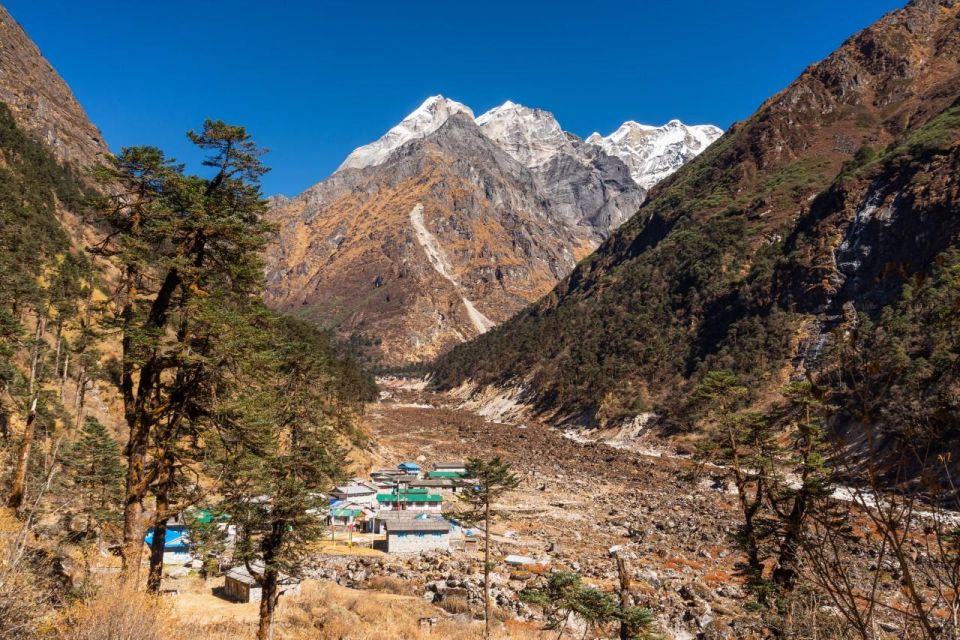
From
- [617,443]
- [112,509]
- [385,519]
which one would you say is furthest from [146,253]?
[617,443]

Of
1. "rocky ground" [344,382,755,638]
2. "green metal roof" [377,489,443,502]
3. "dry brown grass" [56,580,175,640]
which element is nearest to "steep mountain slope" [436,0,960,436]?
"rocky ground" [344,382,755,638]

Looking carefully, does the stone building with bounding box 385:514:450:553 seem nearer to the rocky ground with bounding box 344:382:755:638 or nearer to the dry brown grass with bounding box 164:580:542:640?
the rocky ground with bounding box 344:382:755:638

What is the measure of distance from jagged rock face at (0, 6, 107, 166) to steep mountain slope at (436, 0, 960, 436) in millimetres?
80661

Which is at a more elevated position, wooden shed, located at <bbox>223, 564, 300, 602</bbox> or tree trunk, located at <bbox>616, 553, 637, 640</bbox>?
tree trunk, located at <bbox>616, 553, 637, 640</bbox>

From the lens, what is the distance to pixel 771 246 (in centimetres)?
8700

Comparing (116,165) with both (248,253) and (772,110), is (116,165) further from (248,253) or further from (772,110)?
(772,110)

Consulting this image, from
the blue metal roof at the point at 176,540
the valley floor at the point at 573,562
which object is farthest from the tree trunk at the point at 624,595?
the blue metal roof at the point at 176,540

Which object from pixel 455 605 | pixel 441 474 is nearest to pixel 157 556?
pixel 455 605

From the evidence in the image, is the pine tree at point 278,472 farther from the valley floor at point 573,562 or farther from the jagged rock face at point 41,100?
the jagged rock face at point 41,100

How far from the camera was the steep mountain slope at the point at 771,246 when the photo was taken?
67.8m

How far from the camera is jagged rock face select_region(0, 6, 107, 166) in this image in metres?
81.4

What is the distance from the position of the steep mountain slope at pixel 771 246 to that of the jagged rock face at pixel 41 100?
80.7 m

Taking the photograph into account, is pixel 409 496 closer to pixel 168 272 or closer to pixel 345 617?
pixel 345 617

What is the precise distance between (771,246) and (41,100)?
114 m
